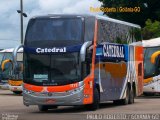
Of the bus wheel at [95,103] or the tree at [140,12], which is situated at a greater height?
the bus wheel at [95,103]

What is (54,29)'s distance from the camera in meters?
22.3

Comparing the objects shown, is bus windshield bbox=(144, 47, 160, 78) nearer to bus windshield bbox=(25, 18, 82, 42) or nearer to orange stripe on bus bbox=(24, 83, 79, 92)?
bus windshield bbox=(25, 18, 82, 42)

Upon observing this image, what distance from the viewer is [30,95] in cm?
2202

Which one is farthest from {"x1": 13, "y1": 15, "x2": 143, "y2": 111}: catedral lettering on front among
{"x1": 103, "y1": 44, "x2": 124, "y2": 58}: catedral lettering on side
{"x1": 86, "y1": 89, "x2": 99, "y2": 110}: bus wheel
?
{"x1": 103, "y1": 44, "x2": 124, "y2": 58}: catedral lettering on side

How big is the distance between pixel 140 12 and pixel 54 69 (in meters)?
35.4

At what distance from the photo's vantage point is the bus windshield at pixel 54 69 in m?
21.8

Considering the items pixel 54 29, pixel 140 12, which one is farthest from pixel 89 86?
pixel 140 12

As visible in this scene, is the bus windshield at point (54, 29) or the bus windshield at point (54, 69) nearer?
the bus windshield at point (54, 69)

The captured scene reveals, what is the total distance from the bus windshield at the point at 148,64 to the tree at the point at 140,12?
2056 centimetres

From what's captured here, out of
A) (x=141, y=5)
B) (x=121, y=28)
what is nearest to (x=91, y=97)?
(x=121, y=28)

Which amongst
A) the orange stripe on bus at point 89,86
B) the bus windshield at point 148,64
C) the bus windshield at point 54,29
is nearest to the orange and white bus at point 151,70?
the bus windshield at point 148,64

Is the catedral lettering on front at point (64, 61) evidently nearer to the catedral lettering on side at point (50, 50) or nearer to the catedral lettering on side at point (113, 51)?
the catedral lettering on side at point (50, 50)

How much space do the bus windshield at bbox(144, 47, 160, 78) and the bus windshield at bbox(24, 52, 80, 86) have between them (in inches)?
524

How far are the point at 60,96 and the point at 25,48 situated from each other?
240 cm
